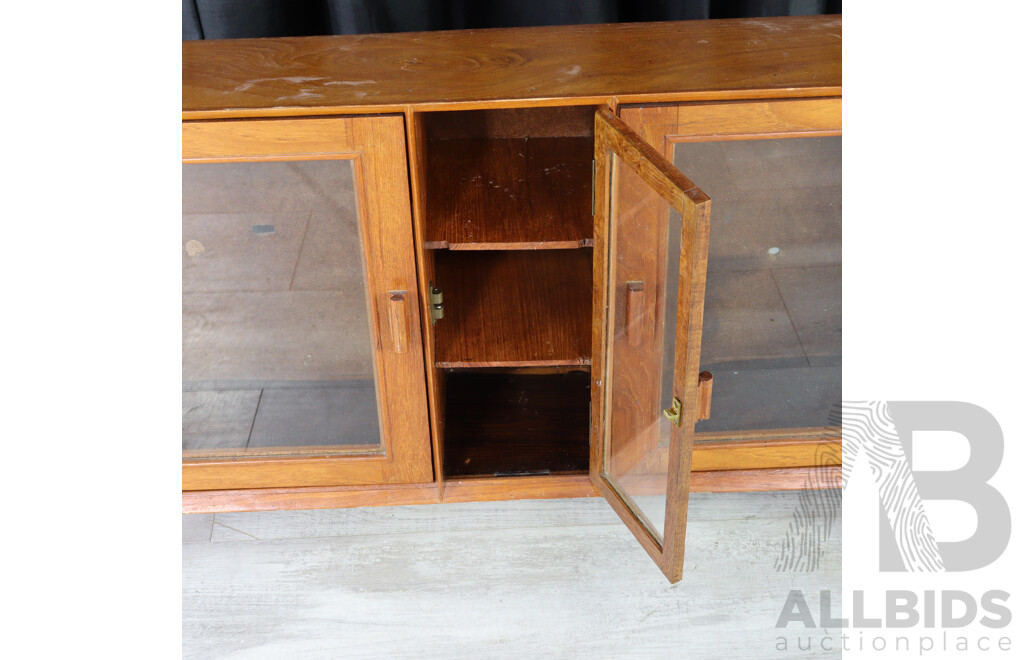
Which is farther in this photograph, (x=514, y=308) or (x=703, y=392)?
(x=514, y=308)

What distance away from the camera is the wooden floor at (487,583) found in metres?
1.12

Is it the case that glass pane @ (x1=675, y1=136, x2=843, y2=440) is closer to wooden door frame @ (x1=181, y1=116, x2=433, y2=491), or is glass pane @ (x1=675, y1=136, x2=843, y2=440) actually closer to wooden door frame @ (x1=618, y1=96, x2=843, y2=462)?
wooden door frame @ (x1=618, y1=96, x2=843, y2=462)

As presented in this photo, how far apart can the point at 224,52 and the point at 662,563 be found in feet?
2.42

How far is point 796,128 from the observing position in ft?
3.17

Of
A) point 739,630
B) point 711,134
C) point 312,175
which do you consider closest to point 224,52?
point 312,175

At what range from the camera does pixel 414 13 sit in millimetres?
1328

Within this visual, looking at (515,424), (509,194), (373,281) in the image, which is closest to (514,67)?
(509,194)

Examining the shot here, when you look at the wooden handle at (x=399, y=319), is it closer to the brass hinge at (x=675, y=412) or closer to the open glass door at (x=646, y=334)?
the open glass door at (x=646, y=334)

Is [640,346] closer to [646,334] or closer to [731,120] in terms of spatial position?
Answer: [646,334]

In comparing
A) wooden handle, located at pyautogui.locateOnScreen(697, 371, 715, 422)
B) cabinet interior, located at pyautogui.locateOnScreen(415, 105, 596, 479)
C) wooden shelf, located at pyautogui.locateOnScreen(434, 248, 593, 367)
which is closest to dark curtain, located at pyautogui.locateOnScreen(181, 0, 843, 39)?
cabinet interior, located at pyautogui.locateOnScreen(415, 105, 596, 479)

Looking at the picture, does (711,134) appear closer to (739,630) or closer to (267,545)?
(739,630)

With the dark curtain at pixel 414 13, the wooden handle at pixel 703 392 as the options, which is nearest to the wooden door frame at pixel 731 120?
the wooden handle at pixel 703 392

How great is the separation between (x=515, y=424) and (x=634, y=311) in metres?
0.35

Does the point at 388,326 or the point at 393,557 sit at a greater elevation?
the point at 388,326
